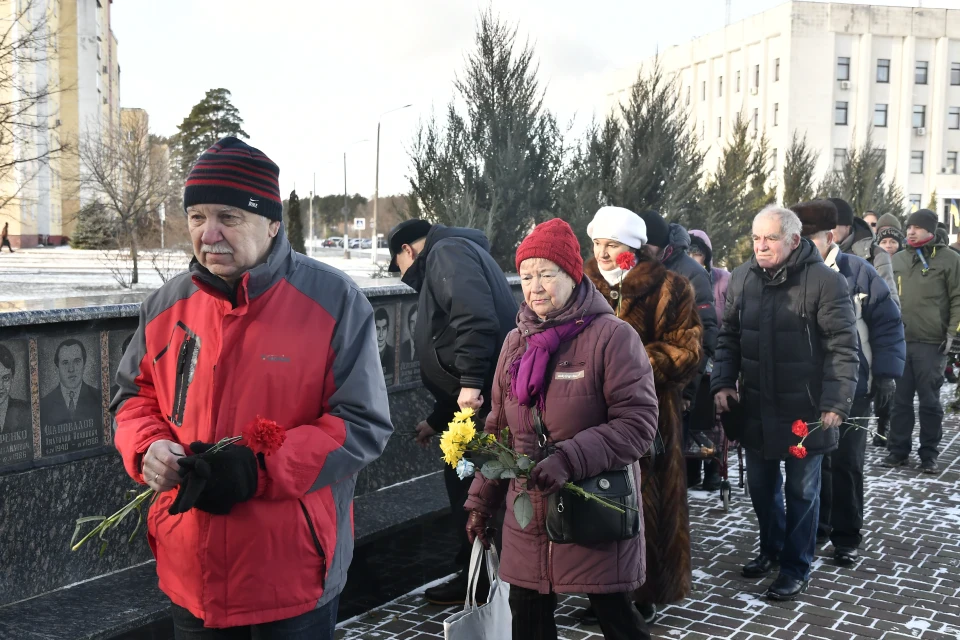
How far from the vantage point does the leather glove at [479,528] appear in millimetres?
3408

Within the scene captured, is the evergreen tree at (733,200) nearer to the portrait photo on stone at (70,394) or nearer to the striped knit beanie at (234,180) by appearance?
the portrait photo on stone at (70,394)

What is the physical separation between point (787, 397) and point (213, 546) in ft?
11.3

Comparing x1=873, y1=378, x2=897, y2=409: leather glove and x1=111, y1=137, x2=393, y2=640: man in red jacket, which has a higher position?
x1=111, y1=137, x2=393, y2=640: man in red jacket

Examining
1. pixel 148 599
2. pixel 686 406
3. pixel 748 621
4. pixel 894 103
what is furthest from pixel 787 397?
pixel 894 103

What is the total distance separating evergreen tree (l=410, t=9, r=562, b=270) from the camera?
12578 mm

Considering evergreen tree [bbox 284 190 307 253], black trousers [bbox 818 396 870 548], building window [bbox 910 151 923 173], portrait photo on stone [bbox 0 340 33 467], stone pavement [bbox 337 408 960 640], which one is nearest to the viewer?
portrait photo on stone [bbox 0 340 33 467]

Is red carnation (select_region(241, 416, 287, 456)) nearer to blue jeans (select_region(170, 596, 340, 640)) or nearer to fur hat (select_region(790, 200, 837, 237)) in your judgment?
blue jeans (select_region(170, 596, 340, 640))

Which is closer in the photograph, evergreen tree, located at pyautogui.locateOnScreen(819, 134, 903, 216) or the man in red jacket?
the man in red jacket

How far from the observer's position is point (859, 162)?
31875 millimetres

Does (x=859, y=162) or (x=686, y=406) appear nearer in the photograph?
(x=686, y=406)

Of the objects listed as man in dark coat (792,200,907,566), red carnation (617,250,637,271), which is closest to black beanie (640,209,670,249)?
red carnation (617,250,637,271)

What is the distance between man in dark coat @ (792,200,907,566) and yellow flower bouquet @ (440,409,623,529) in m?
3.10

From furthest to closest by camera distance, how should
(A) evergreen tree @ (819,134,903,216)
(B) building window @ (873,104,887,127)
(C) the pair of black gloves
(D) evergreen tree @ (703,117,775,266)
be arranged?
(B) building window @ (873,104,887,127), (A) evergreen tree @ (819,134,903,216), (D) evergreen tree @ (703,117,775,266), (C) the pair of black gloves

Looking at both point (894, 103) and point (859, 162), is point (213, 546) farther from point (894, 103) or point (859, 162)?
point (894, 103)
